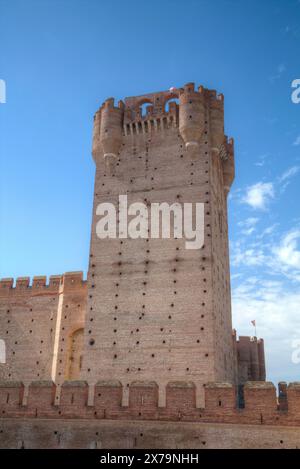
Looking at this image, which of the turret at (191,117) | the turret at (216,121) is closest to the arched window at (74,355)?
the turret at (191,117)

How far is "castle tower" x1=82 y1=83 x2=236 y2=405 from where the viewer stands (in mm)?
20328

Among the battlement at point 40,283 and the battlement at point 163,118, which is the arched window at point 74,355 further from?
the battlement at point 163,118

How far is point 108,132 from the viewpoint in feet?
81.4

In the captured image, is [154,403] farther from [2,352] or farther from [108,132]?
[2,352]

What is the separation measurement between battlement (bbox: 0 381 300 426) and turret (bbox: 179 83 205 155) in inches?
530

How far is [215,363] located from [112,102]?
1397 centimetres

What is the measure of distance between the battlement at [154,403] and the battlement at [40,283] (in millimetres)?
14365

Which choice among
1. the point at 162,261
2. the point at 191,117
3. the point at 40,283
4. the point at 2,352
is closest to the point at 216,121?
the point at 191,117

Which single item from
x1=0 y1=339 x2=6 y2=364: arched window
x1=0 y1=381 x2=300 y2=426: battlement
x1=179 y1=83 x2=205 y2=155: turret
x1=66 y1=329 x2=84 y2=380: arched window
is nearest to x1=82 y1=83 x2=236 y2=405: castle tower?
x1=179 y1=83 x2=205 y2=155: turret

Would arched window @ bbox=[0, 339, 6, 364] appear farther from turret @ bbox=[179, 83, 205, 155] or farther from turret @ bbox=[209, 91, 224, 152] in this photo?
turret @ bbox=[209, 91, 224, 152]

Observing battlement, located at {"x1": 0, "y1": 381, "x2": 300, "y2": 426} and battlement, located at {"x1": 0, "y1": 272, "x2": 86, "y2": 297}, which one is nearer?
battlement, located at {"x1": 0, "y1": 381, "x2": 300, "y2": 426}

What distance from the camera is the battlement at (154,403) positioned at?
11727 millimetres

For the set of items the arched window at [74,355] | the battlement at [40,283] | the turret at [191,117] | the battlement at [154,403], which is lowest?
the battlement at [154,403]

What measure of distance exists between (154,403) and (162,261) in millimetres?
9946
